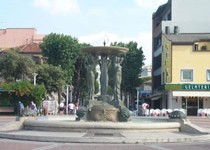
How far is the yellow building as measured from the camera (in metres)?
51.4

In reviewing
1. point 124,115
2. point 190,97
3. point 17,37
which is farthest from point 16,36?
point 124,115

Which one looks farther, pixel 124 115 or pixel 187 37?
Answer: pixel 187 37

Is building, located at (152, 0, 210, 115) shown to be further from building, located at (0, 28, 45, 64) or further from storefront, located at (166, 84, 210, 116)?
building, located at (0, 28, 45, 64)

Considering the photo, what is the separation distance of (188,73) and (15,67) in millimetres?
22402

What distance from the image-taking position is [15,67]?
60.9 metres

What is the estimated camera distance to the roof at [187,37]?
52.6 m

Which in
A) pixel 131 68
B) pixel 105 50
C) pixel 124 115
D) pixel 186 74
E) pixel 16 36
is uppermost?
pixel 16 36

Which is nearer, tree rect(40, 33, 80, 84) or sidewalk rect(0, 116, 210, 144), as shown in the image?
sidewalk rect(0, 116, 210, 144)

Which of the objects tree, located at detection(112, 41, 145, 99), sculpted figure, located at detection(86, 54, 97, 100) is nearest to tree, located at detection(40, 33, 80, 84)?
tree, located at detection(112, 41, 145, 99)

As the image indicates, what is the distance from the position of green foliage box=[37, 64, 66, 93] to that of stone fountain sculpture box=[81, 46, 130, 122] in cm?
3732

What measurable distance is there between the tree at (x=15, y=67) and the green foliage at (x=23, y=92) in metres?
12.0

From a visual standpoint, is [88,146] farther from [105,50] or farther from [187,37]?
[187,37]

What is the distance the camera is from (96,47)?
22266mm

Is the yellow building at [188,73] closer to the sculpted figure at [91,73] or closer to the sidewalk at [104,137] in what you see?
the sculpted figure at [91,73]
